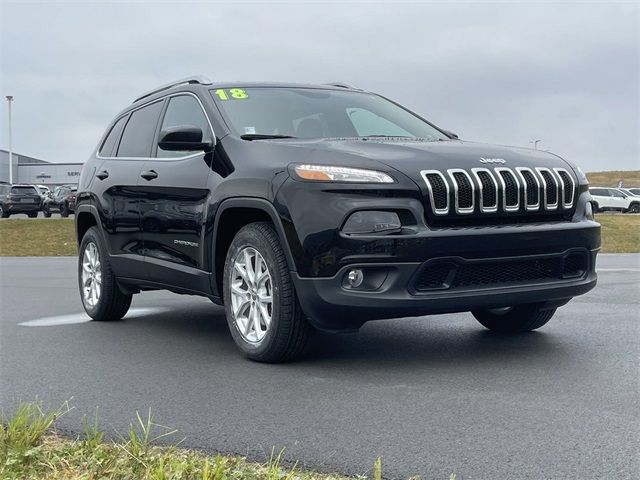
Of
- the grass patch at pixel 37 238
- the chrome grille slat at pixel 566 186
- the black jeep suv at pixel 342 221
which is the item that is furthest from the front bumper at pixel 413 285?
the grass patch at pixel 37 238

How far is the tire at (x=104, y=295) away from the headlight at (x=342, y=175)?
117 inches

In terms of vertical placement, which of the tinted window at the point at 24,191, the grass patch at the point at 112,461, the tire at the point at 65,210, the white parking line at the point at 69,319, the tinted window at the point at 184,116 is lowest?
the tire at the point at 65,210

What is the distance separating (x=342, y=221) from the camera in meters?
4.77

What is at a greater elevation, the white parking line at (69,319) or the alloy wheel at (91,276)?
the alloy wheel at (91,276)

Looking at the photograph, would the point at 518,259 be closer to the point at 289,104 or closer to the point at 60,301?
the point at 289,104

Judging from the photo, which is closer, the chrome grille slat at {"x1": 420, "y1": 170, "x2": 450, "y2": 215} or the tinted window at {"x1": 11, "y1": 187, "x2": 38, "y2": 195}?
the chrome grille slat at {"x1": 420, "y1": 170, "x2": 450, "y2": 215}

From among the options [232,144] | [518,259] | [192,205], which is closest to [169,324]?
[192,205]

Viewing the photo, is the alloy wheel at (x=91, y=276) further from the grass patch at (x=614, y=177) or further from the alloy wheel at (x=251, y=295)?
the grass patch at (x=614, y=177)

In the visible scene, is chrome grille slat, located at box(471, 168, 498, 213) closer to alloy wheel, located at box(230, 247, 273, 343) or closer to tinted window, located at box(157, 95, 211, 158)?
alloy wheel, located at box(230, 247, 273, 343)

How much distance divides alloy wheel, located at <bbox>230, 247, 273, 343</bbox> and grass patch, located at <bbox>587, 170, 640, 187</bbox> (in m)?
97.4

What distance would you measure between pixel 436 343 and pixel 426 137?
1.52 meters

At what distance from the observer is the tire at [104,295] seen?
24.2 ft

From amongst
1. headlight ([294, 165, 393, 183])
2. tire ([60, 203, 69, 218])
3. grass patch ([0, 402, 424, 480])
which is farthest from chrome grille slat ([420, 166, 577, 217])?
tire ([60, 203, 69, 218])

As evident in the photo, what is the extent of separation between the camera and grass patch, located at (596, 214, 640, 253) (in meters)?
20.5
